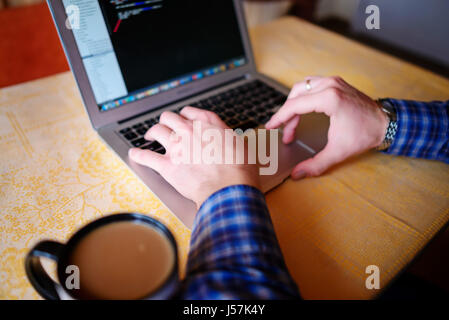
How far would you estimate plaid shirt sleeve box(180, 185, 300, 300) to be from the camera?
0.35 metres

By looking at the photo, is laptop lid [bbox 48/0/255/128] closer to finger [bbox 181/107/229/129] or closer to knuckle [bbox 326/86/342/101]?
finger [bbox 181/107/229/129]

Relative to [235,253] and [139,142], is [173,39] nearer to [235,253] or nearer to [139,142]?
[139,142]

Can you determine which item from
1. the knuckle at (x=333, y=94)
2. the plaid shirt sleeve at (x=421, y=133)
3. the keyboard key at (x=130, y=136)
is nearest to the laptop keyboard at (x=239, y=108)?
the keyboard key at (x=130, y=136)

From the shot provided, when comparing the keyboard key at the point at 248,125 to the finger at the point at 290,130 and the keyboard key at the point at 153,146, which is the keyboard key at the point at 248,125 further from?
the keyboard key at the point at 153,146

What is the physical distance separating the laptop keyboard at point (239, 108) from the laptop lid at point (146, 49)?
47mm

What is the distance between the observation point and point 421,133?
0.62 m

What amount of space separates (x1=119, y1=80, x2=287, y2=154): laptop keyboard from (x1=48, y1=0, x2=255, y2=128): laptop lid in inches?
1.9

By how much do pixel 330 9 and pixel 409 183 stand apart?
129 inches

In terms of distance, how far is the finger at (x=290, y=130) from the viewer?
2.04 ft

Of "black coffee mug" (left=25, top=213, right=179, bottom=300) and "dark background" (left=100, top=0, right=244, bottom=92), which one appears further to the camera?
"dark background" (left=100, top=0, right=244, bottom=92)

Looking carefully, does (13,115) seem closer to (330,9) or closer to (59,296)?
(59,296)

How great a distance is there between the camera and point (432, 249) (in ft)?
2.77

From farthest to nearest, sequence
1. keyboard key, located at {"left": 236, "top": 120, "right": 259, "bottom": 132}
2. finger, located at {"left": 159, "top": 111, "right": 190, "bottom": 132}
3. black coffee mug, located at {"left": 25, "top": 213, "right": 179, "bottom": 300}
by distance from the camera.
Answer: keyboard key, located at {"left": 236, "top": 120, "right": 259, "bottom": 132} < finger, located at {"left": 159, "top": 111, "right": 190, "bottom": 132} < black coffee mug, located at {"left": 25, "top": 213, "right": 179, "bottom": 300}

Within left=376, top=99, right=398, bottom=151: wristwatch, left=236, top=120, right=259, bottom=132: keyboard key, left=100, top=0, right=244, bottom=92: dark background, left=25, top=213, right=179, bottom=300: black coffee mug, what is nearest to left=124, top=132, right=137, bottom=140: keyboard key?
left=100, top=0, right=244, bottom=92: dark background
